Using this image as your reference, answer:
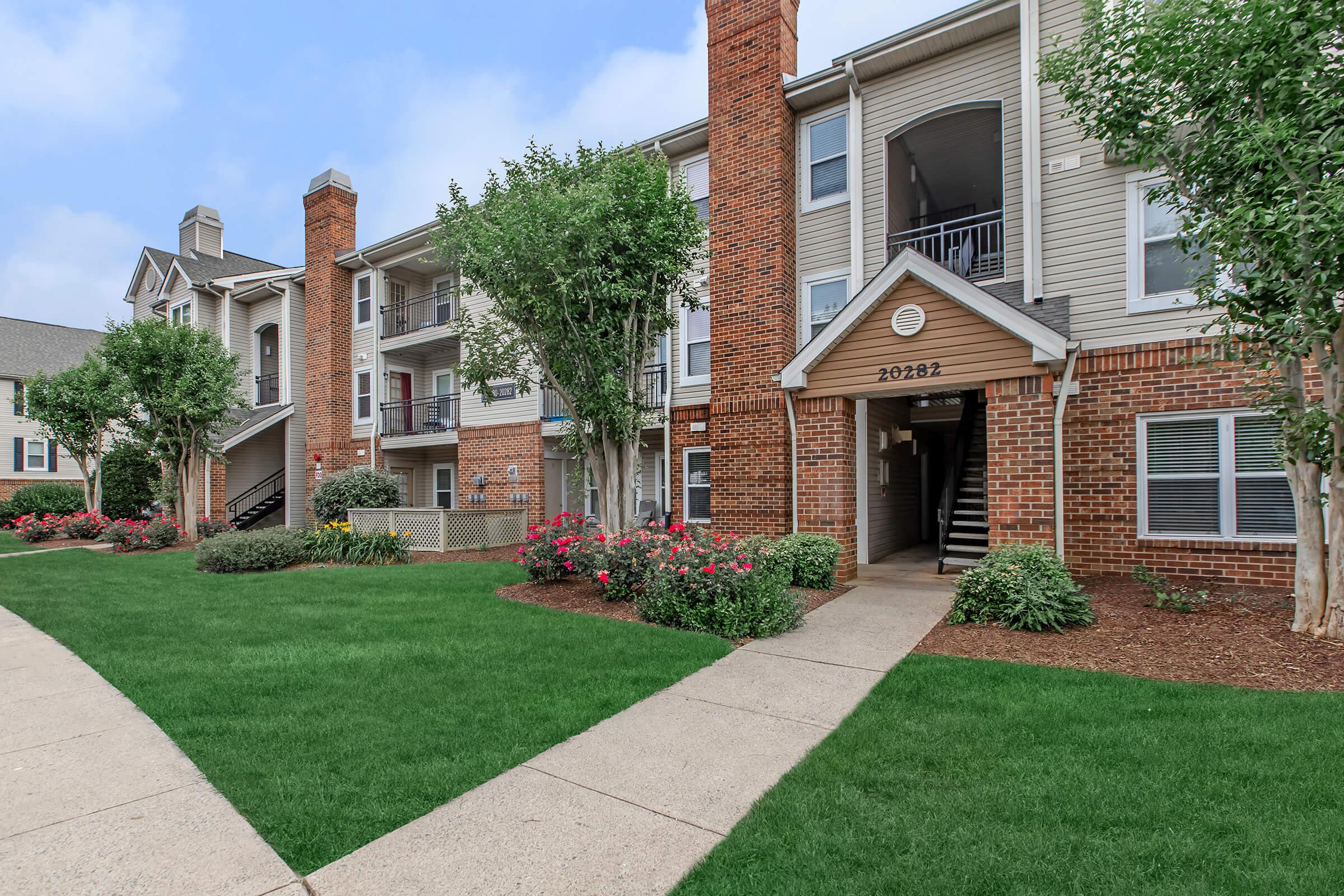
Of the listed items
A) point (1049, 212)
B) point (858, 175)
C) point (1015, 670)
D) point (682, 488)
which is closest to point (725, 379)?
point (682, 488)

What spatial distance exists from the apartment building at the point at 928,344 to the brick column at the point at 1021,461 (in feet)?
0.08

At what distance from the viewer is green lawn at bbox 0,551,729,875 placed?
329 centimetres

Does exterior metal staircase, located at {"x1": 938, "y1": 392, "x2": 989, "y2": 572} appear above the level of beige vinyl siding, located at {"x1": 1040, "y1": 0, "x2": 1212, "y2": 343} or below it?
below

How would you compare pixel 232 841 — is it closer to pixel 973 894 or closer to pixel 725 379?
pixel 973 894

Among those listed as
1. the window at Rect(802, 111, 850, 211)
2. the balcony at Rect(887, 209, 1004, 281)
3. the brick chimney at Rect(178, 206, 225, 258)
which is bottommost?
the balcony at Rect(887, 209, 1004, 281)

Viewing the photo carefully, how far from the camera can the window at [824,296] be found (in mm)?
11297

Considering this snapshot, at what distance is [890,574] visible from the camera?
404 inches

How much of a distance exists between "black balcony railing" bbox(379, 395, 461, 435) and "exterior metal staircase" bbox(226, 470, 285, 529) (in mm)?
5288

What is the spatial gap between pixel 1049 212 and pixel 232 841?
11.1m

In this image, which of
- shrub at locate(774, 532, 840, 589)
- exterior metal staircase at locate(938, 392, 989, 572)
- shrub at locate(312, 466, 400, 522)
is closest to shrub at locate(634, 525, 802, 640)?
shrub at locate(774, 532, 840, 589)

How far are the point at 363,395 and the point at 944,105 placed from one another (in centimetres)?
1672

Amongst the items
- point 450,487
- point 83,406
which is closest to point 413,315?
point 450,487

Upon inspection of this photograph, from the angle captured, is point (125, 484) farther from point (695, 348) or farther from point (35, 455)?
point (695, 348)

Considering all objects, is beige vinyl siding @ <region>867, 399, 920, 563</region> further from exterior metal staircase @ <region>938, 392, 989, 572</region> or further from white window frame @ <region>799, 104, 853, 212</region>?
white window frame @ <region>799, 104, 853, 212</region>
